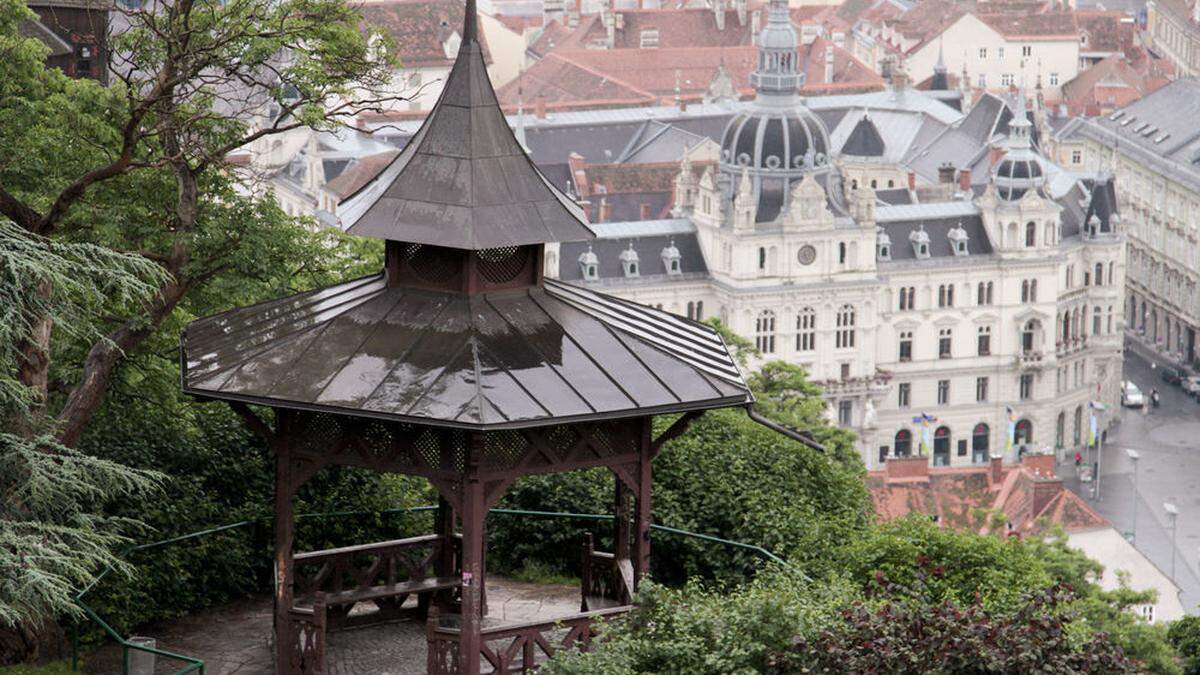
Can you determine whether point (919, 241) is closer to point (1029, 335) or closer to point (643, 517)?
point (1029, 335)

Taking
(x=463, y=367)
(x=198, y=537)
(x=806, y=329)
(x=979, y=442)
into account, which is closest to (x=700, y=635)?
(x=463, y=367)

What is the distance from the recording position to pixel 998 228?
574 feet

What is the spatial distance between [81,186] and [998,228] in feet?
451

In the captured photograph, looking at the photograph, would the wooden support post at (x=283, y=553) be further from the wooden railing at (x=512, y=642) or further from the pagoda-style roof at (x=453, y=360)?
the wooden railing at (x=512, y=642)

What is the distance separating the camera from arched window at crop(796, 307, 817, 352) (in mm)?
170625

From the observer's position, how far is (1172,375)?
18125cm

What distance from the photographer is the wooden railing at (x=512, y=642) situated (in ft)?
119

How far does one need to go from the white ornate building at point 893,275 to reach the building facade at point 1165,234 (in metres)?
7.01

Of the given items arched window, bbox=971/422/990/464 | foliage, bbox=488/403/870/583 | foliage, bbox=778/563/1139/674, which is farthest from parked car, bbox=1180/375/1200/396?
foliage, bbox=778/563/1139/674

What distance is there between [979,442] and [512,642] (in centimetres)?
14230

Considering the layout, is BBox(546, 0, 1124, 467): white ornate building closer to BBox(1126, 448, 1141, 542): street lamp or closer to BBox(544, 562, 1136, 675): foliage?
BBox(1126, 448, 1141, 542): street lamp

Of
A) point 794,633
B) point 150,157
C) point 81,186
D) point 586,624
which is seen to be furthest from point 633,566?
point 150,157

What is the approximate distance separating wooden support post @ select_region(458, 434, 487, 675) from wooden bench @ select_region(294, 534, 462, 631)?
319 cm

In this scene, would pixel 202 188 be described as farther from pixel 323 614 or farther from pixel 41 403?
pixel 323 614
